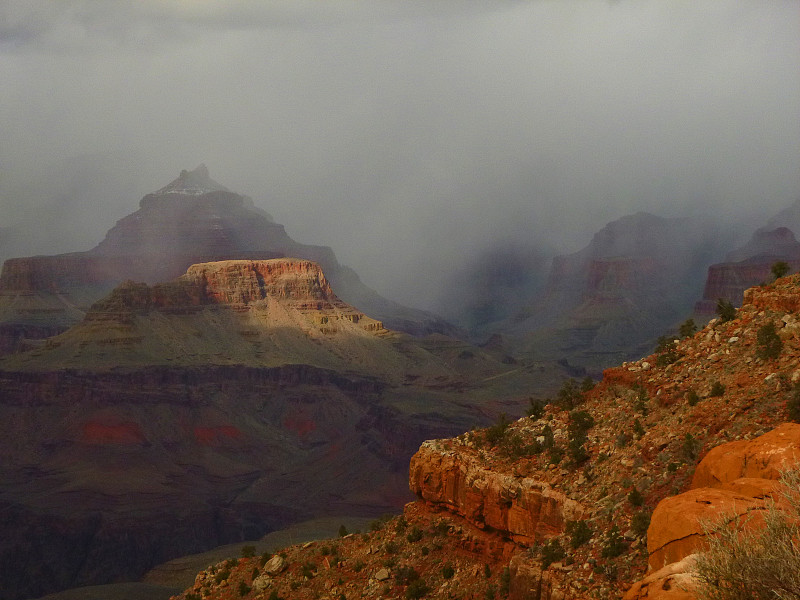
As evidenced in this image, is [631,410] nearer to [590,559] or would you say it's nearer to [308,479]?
[590,559]

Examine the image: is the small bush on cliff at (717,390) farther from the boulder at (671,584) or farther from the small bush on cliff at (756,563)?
the small bush on cliff at (756,563)

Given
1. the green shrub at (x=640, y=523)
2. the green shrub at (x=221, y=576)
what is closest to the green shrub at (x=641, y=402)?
the green shrub at (x=640, y=523)

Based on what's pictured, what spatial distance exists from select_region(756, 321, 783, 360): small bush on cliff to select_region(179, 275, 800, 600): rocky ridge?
0.29ft

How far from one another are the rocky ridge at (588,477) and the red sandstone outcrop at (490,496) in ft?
0.16

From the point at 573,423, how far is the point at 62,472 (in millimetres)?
137364

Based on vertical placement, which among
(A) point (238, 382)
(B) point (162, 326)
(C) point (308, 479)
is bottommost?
(C) point (308, 479)

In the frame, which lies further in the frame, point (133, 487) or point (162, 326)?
point (162, 326)

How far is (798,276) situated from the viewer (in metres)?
30.8

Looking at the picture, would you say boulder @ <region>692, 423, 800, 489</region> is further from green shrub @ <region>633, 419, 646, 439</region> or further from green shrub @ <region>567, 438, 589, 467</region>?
green shrub @ <region>567, 438, 589, 467</region>

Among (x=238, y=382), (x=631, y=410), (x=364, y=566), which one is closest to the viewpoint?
(x=631, y=410)

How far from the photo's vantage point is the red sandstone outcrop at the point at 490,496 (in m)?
27.6

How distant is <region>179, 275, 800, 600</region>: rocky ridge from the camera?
2380 cm

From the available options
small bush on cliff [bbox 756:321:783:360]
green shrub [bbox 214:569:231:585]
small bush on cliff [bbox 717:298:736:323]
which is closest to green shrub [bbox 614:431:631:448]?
small bush on cliff [bbox 756:321:783:360]

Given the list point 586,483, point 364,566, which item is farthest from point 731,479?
point 364,566
